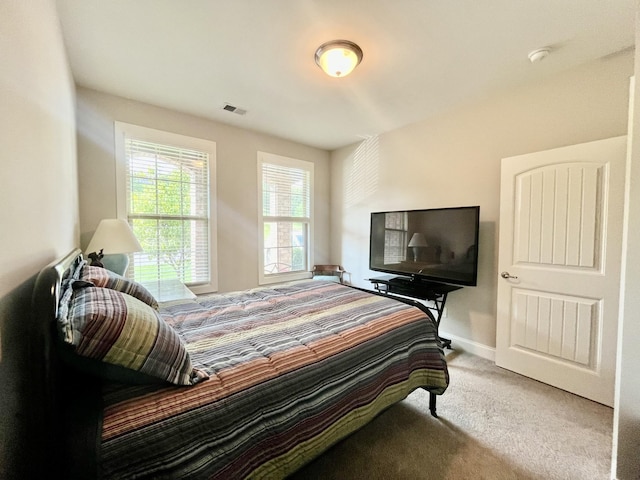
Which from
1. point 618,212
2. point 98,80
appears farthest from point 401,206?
point 98,80

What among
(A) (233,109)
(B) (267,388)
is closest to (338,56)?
(A) (233,109)

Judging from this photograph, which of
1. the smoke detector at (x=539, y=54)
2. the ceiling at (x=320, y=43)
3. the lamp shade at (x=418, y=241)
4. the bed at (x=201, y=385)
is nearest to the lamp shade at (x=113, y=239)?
the bed at (x=201, y=385)

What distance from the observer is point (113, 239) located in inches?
86.7

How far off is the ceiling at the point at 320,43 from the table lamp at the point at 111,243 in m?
1.37

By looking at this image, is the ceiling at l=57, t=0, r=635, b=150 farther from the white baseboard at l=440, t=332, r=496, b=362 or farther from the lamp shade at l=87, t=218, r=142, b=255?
the white baseboard at l=440, t=332, r=496, b=362

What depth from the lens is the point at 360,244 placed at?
13.3ft

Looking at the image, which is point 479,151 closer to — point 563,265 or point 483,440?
point 563,265

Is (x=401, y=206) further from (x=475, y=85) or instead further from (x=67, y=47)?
(x=67, y=47)

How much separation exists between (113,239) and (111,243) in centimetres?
4

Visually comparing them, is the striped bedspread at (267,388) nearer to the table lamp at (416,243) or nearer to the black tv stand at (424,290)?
the black tv stand at (424,290)

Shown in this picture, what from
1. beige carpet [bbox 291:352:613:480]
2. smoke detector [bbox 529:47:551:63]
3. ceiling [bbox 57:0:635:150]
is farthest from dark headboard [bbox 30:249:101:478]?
smoke detector [bbox 529:47:551:63]

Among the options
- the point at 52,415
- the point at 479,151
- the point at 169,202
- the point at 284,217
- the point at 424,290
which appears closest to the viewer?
the point at 52,415

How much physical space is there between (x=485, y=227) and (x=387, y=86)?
5.80ft

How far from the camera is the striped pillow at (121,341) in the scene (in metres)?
0.79
